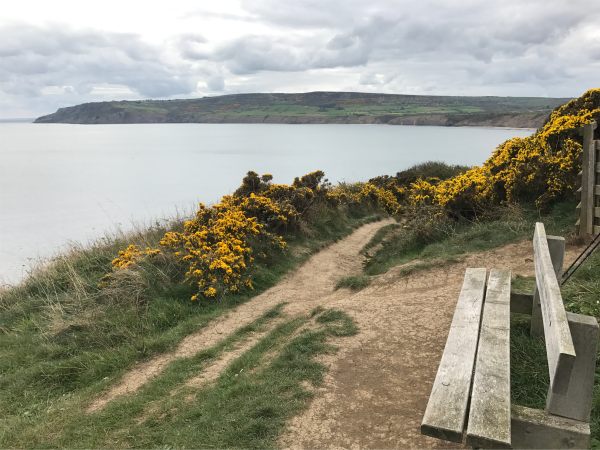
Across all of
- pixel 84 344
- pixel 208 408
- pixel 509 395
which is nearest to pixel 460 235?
pixel 208 408

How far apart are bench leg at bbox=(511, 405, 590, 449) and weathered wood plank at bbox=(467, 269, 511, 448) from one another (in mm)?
104

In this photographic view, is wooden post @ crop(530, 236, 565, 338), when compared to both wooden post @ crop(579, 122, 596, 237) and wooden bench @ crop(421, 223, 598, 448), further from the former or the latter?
wooden post @ crop(579, 122, 596, 237)

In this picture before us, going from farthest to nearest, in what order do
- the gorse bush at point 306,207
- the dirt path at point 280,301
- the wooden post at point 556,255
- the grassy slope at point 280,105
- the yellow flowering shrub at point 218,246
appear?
the grassy slope at point 280,105 < the gorse bush at point 306,207 < the yellow flowering shrub at point 218,246 < the dirt path at point 280,301 < the wooden post at point 556,255

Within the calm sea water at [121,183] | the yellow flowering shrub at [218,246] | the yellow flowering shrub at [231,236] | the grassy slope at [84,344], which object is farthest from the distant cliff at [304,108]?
the grassy slope at [84,344]

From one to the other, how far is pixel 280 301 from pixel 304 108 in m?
135

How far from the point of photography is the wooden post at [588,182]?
24.5 ft

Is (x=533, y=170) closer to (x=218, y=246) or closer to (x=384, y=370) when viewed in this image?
(x=218, y=246)

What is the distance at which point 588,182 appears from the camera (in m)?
7.56

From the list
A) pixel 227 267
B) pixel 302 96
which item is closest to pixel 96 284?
pixel 227 267

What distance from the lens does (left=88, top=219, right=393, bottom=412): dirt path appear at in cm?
566

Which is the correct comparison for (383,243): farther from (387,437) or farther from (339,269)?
(387,437)

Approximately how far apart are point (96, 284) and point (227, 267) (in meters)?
2.76

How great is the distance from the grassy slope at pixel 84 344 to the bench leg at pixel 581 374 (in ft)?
7.47

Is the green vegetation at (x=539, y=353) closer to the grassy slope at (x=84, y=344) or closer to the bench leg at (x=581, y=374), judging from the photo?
the bench leg at (x=581, y=374)
